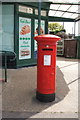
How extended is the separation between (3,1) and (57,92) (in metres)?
4.66

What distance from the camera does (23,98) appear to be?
12.9ft

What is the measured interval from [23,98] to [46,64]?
106 centimetres

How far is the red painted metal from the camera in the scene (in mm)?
3566

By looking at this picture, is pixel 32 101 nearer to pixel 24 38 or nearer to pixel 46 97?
pixel 46 97

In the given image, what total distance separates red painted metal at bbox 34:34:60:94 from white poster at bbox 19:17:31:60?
380 cm

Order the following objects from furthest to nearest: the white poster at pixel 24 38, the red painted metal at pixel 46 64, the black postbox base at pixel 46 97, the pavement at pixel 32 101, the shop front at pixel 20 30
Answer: the white poster at pixel 24 38, the shop front at pixel 20 30, the black postbox base at pixel 46 97, the red painted metal at pixel 46 64, the pavement at pixel 32 101

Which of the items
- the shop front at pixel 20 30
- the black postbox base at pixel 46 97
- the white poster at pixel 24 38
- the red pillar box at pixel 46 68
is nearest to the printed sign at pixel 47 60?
the red pillar box at pixel 46 68

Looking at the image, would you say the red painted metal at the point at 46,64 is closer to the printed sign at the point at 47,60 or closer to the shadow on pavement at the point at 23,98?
the printed sign at the point at 47,60

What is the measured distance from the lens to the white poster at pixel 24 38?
727 cm

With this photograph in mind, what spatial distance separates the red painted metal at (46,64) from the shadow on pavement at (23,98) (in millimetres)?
382

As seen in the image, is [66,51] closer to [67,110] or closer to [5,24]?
[5,24]

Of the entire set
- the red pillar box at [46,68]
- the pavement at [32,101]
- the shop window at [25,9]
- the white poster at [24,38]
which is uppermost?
the shop window at [25,9]

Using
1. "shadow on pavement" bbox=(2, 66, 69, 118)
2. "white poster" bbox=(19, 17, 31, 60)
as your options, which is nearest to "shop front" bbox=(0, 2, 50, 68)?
"white poster" bbox=(19, 17, 31, 60)

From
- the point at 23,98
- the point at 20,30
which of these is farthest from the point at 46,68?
the point at 20,30
